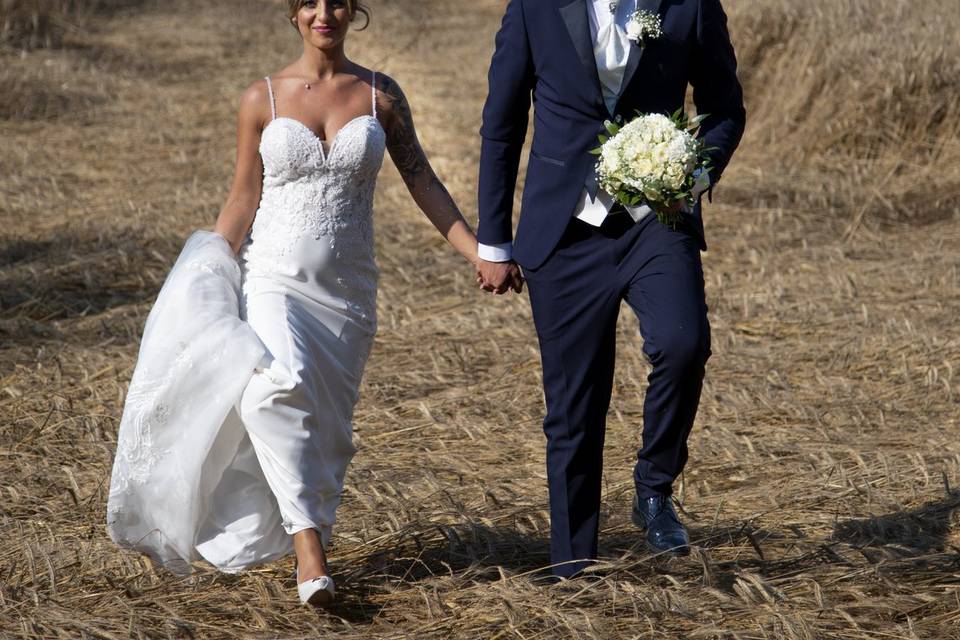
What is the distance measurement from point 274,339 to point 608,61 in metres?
1.41

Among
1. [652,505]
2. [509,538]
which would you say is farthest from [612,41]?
[509,538]

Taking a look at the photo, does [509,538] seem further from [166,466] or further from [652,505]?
[166,466]

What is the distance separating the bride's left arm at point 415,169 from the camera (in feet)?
17.6

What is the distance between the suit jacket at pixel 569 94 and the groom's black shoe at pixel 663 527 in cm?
89

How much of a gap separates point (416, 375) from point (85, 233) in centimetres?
422

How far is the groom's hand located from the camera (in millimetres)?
5070

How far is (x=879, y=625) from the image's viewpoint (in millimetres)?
4523

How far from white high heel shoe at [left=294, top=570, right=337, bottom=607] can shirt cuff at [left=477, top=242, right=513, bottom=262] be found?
1215 mm

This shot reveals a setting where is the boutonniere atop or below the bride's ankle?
atop

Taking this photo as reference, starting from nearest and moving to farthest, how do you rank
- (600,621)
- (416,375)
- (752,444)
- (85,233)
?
1. (600,621)
2. (752,444)
3. (416,375)
4. (85,233)

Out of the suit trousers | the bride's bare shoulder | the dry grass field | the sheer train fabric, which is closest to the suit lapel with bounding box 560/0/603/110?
the suit trousers

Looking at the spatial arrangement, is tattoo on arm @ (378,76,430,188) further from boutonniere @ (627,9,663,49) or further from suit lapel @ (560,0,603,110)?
boutonniere @ (627,9,663,49)

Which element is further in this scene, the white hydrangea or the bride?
the bride

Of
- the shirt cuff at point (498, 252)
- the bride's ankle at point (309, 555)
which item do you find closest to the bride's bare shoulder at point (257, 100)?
the shirt cuff at point (498, 252)
